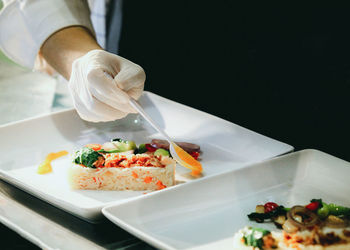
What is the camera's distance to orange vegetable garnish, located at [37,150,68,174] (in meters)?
1.66

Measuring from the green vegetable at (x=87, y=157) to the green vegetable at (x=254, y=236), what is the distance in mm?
579

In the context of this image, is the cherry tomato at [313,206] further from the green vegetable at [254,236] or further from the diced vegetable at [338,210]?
the green vegetable at [254,236]

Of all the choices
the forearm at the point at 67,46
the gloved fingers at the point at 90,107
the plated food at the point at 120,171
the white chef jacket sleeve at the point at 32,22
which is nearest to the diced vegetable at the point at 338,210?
the plated food at the point at 120,171

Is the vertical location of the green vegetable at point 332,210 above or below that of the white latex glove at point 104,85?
below

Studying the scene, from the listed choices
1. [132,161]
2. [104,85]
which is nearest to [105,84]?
[104,85]

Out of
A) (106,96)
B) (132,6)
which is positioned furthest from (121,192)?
(132,6)

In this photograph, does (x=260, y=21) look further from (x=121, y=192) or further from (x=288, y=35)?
(x=121, y=192)

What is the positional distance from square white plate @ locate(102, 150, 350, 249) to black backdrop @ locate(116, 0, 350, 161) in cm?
29

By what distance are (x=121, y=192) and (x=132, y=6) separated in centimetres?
112

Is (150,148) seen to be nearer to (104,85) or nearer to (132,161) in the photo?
(132,161)

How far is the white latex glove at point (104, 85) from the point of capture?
5.32 feet

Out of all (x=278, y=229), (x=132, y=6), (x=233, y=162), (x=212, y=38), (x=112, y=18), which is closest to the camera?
(x=278, y=229)

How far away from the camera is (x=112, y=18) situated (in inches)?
120

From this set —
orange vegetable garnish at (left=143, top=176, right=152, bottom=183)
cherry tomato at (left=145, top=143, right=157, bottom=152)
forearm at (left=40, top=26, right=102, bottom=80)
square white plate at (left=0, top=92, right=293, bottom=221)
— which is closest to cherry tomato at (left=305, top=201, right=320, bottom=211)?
square white plate at (left=0, top=92, right=293, bottom=221)
